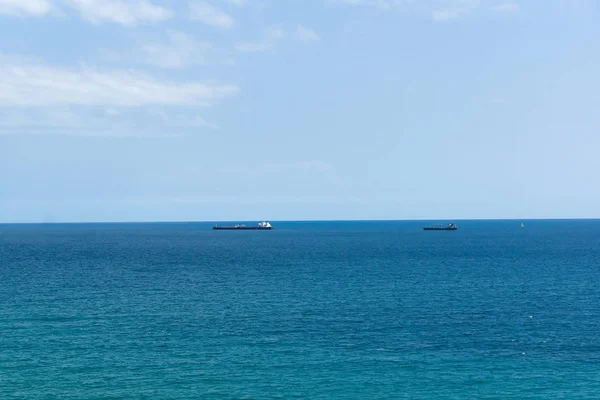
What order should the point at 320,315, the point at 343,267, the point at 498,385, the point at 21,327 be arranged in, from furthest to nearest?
1. the point at 343,267
2. the point at 320,315
3. the point at 21,327
4. the point at 498,385

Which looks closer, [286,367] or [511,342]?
[286,367]

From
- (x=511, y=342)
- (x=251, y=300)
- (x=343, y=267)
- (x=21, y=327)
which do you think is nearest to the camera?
(x=511, y=342)

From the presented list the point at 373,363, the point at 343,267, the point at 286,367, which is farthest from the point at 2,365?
the point at 343,267

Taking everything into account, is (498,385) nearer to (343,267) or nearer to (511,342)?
(511,342)

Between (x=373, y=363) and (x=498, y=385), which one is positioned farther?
(x=373, y=363)

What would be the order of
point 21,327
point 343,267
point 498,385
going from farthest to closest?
point 343,267 → point 21,327 → point 498,385

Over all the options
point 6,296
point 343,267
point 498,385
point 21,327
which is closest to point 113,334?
point 21,327

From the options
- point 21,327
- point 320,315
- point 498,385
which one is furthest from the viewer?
point 320,315

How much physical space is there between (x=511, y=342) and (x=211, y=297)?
46837mm

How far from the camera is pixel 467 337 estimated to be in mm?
63344

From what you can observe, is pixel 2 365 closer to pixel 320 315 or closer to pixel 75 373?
pixel 75 373

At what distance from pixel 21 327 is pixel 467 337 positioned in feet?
160

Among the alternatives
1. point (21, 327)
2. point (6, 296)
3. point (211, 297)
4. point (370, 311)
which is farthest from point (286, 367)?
point (6, 296)

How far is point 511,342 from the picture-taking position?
6131 centimetres
